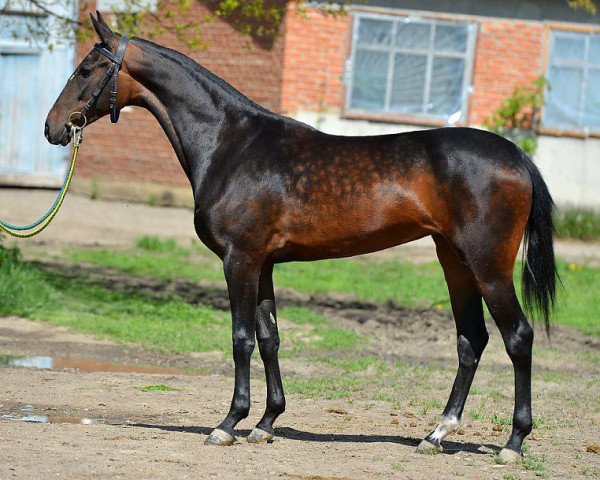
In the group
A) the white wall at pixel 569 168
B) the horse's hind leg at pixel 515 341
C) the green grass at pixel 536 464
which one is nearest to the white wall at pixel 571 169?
the white wall at pixel 569 168

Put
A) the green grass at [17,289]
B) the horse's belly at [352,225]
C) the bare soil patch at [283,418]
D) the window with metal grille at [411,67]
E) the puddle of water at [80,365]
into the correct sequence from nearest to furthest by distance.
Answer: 1. the bare soil patch at [283,418]
2. the horse's belly at [352,225]
3. the puddle of water at [80,365]
4. the green grass at [17,289]
5. the window with metal grille at [411,67]

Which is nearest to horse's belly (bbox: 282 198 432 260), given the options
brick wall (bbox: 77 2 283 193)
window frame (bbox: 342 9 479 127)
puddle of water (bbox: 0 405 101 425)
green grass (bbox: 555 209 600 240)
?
Result: puddle of water (bbox: 0 405 101 425)

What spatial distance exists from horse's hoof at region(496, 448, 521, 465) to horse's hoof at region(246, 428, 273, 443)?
4.64ft

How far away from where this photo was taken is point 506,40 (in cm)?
1839

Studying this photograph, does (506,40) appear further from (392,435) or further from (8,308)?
(392,435)

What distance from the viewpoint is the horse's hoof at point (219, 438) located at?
21.8 ft

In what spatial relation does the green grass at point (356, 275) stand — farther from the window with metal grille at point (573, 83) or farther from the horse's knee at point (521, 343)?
the horse's knee at point (521, 343)

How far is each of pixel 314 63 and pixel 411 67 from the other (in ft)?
5.51

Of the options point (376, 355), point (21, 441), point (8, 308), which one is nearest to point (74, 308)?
point (8, 308)

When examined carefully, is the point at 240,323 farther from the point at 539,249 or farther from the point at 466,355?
the point at 539,249

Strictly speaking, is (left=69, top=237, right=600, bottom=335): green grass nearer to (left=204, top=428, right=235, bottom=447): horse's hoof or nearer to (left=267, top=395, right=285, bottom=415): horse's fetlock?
(left=267, top=395, right=285, bottom=415): horse's fetlock

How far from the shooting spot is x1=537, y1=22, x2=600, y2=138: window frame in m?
18.5

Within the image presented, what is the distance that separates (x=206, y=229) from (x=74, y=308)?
213 inches

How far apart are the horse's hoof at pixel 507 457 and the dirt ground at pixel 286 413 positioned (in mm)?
83
